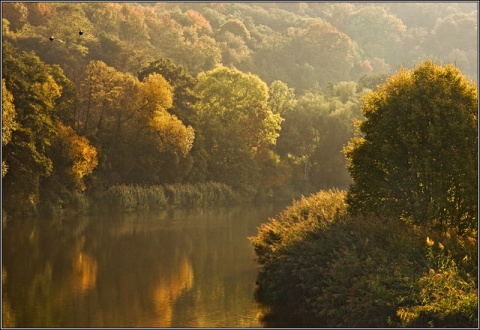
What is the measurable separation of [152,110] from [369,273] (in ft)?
155

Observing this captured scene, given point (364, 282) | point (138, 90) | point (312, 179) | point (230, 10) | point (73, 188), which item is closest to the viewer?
point (364, 282)

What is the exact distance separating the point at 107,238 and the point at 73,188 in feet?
50.5

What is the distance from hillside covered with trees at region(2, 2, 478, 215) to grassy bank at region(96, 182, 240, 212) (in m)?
0.56

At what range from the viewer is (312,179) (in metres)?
90.4

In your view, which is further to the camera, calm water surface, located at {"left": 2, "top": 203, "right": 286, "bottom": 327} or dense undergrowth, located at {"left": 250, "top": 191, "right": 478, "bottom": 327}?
calm water surface, located at {"left": 2, "top": 203, "right": 286, "bottom": 327}

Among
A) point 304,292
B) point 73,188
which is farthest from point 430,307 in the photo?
point 73,188

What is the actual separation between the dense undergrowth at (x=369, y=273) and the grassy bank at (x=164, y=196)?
34586mm

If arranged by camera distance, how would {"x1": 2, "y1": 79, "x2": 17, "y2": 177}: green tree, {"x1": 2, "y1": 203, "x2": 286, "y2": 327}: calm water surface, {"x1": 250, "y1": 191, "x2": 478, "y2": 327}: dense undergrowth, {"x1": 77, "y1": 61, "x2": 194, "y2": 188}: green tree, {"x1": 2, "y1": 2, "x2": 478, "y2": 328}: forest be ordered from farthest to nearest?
{"x1": 77, "y1": 61, "x2": 194, "y2": 188}: green tree
{"x1": 2, "y1": 79, "x2": 17, "y2": 177}: green tree
{"x1": 2, "y1": 203, "x2": 286, "y2": 327}: calm water surface
{"x1": 2, "y1": 2, "x2": 478, "y2": 328}: forest
{"x1": 250, "y1": 191, "x2": 478, "y2": 327}: dense undergrowth

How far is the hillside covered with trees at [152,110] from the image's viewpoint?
186ft

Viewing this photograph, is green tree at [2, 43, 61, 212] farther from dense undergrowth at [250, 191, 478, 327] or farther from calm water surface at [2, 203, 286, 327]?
dense undergrowth at [250, 191, 478, 327]

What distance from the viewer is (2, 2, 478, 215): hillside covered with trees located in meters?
56.6

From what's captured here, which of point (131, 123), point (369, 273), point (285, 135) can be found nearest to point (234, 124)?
point (285, 135)

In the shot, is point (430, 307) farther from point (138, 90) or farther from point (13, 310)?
point (138, 90)

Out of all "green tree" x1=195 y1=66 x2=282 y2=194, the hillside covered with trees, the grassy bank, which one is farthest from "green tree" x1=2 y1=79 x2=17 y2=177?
"green tree" x1=195 y1=66 x2=282 y2=194
